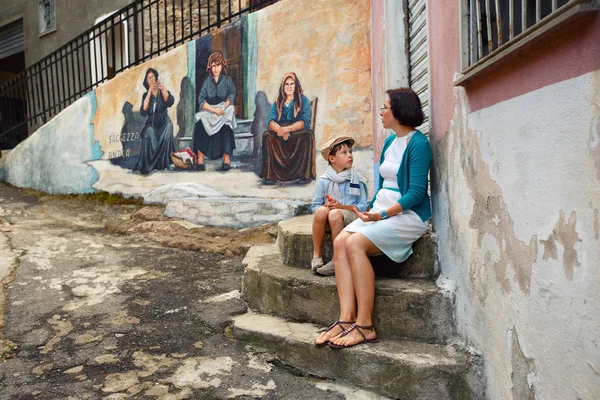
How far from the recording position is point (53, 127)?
9031 mm

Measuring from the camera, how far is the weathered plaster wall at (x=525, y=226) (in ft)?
4.94

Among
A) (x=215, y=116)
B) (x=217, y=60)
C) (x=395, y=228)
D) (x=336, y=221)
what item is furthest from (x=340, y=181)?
(x=217, y=60)

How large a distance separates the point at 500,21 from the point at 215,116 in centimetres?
526

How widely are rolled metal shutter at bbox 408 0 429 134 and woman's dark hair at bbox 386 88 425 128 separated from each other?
0.72 m

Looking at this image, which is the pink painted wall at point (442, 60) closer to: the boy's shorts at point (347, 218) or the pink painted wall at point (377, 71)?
the boy's shorts at point (347, 218)

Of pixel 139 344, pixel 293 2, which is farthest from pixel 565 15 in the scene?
pixel 293 2

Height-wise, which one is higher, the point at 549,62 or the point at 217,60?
the point at 217,60

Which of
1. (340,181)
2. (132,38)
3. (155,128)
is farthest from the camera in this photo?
(132,38)

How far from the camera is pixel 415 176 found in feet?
9.31

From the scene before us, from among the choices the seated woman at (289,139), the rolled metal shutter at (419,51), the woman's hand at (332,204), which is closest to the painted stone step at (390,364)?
the woman's hand at (332,204)

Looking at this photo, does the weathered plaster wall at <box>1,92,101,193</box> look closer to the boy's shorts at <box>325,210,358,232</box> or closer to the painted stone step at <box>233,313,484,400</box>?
the boy's shorts at <box>325,210,358,232</box>

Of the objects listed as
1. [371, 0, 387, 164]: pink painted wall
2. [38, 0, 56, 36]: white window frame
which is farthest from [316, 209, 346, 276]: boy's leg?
[38, 0, 56, 36]: white window frame

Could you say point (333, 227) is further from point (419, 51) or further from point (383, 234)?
point (419, 51)

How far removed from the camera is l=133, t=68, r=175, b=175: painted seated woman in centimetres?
744
